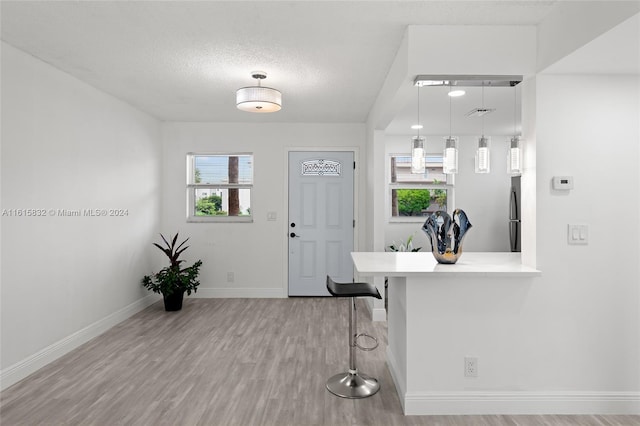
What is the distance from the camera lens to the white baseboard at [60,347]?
281cm

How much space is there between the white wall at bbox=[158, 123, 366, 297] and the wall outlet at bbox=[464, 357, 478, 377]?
324 centimetres

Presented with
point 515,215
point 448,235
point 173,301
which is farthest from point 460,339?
point 515,215

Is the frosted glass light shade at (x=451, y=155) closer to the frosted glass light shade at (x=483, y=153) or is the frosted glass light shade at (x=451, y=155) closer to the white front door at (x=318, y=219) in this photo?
the frosted glass light shade at (x=483, y=153)

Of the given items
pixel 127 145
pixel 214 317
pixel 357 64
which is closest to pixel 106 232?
pixel 127 145

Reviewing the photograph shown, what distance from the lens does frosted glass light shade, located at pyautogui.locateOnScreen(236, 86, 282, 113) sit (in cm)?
341

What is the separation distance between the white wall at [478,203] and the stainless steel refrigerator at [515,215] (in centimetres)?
36

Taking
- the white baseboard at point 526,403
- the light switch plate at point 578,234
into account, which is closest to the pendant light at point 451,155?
the light switch plate at point 578,234

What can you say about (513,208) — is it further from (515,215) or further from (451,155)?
(451,155)

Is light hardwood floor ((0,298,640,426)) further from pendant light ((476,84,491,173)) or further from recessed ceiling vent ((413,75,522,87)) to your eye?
recessed ceiling vent ((413,75,522,87))

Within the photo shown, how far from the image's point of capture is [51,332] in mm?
3254

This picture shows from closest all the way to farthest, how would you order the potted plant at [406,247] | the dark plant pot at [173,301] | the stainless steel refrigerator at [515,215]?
the dark plant pot at [173,301], the stainless steel refrigerator at [515,215], the potted plant at [406,247]

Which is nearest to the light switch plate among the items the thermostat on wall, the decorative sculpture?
the thermostat on wall

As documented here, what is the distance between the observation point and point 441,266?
2566mm

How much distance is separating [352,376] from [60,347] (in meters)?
2.48
